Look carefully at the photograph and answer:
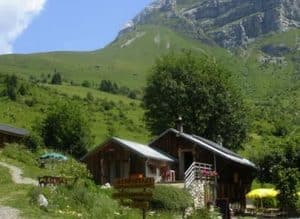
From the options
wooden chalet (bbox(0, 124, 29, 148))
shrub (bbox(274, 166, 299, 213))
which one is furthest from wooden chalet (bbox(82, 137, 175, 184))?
wooden chalet (bbox(0, 124, 29, 148))

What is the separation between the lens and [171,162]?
173ft

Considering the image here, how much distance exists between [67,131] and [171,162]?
2552 centimetres

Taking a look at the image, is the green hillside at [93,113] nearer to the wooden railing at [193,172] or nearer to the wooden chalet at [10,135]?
the wooden chalet at [10,135]

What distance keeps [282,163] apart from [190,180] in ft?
35.5

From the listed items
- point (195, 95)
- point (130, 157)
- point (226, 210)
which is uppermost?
point (195, 95)

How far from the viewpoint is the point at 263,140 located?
10388 cm

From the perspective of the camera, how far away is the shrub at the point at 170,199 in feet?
124

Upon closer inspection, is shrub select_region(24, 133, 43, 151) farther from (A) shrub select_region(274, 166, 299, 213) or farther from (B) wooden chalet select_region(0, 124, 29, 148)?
(A) shrub select_region(274, 166, 299, 213)

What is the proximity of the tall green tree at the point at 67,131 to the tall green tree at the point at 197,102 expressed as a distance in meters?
8.38

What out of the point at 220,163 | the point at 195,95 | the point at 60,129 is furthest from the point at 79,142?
the point at 220,163

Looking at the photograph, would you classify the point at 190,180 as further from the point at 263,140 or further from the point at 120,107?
the point at 120,107

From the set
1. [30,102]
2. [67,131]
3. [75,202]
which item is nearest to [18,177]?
[75,202]

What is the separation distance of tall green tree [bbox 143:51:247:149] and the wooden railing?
19628 mm

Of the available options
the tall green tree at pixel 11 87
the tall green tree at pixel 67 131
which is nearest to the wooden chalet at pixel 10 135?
the tall green tree at pixel 67 131
